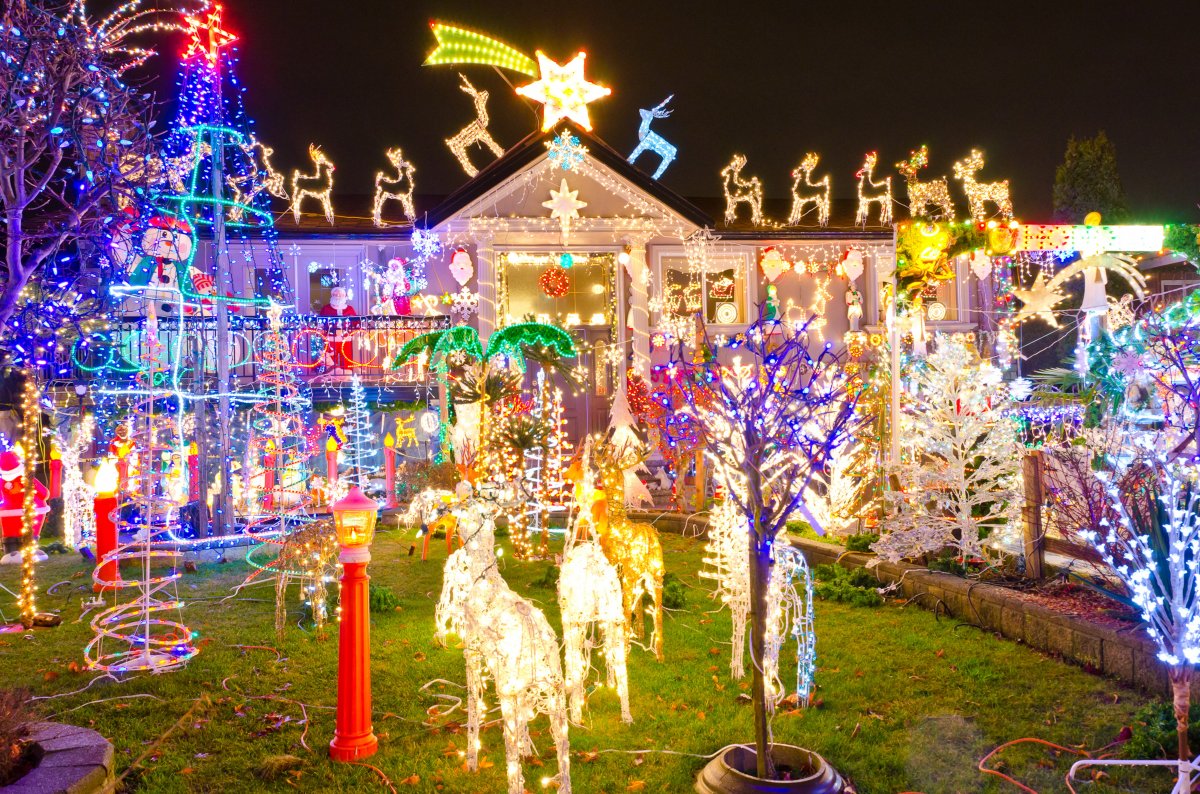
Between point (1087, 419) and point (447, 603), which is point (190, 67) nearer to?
point (447, 603)

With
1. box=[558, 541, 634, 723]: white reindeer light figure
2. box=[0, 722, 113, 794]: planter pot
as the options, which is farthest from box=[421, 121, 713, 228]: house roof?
box=[0, 722, 113, 794]: planter pot

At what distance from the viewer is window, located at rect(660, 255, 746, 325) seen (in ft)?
60.3

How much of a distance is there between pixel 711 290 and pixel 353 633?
14.7m

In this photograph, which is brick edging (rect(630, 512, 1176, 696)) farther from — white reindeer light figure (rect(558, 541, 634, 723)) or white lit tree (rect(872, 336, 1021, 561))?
white reindeer light figure (rect(558, 541, 634, 723))

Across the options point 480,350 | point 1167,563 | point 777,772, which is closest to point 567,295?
point 480,350

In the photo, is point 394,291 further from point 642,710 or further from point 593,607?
point 642,710

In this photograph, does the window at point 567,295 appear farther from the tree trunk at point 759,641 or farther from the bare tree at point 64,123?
the tree trunk at point 759,641

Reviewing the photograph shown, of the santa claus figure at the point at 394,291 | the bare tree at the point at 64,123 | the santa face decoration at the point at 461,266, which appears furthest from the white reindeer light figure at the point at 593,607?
the santa claus figure at the point at 394,291

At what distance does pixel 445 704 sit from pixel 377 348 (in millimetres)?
11019

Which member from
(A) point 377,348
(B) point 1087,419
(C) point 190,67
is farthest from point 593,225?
(B) point 1087,419

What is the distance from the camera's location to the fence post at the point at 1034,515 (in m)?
8.26

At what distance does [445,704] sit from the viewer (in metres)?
6.27

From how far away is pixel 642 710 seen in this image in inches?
238

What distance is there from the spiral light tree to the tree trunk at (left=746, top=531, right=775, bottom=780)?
15.5 feet
